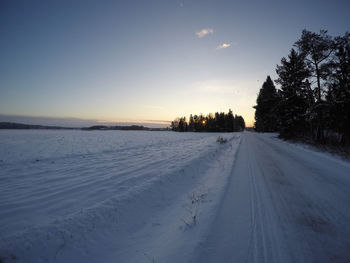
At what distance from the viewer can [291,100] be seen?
62.3 feet

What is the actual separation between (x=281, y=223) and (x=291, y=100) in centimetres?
2254

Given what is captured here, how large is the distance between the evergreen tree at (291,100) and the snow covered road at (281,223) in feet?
58.6

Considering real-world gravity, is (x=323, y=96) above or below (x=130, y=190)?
above

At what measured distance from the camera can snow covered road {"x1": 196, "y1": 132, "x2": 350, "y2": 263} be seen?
2.15 metres

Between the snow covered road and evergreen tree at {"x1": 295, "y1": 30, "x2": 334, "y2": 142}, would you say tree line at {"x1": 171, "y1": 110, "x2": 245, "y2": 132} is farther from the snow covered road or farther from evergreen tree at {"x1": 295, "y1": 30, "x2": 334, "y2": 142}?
the snow covered road

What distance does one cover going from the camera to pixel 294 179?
16.8 ft

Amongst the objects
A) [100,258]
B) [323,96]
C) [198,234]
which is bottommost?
[100,258]

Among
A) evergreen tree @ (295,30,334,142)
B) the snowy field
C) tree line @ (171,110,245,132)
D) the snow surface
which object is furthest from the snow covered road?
tree line @ (171,110,245,132)

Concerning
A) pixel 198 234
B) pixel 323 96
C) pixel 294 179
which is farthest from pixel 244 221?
pixel 323 96

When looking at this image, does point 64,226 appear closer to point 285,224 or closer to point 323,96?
point 285,224

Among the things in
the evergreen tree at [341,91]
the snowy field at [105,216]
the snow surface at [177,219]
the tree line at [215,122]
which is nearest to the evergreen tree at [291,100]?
the evergreen tree at [341,91]

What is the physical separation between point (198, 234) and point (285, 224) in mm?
1854

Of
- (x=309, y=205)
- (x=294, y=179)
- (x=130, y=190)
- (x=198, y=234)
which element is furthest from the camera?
(x=294, y=179)

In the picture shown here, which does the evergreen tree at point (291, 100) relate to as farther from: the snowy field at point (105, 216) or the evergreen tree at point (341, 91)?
the snowy field at point (105, 216)
